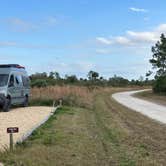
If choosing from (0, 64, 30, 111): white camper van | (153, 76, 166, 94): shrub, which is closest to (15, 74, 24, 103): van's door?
(0, 64, 30, 111): white camper van

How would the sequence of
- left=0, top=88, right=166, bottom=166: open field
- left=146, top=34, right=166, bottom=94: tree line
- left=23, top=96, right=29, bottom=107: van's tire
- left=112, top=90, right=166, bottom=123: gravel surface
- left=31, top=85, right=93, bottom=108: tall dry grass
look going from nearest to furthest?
1. left=0, top=88, right=166, bottom=166: open field
2. left=112, top=90, right=166, bottom=123: gravel surface
3. left=23, top=96, right=29, bottom=107: van's tire
4. left=31, top=85, right=93, bottom=108: tall dry grass
5. left=146, top=34, right=166, bottom=94: tree line

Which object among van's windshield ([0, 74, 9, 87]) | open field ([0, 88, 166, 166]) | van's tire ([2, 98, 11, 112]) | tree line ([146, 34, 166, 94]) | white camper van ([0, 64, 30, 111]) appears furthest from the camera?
tree line ([146, 34, 166, 94])

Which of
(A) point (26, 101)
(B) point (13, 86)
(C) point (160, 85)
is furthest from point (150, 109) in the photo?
(C) point (160, 85)

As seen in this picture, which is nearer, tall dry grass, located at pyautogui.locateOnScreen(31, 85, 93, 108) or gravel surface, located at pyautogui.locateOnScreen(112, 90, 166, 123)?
gravel surface, located at pyautogui.locateOnScreen(112, 90, 166, 123)

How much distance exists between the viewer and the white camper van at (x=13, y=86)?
2606cm

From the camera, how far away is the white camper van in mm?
26062

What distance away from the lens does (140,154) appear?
1214 centimetres

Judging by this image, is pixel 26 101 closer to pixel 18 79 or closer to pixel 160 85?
pixel 18 79

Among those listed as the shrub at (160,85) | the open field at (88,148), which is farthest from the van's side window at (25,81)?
the shrub at (160,85)

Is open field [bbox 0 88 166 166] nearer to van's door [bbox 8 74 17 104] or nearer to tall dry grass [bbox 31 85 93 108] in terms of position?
van's door [bbox 8 74 17 104]

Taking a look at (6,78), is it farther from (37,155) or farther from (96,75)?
(96,75)

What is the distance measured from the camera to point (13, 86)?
27.4 meters

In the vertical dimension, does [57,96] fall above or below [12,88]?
below

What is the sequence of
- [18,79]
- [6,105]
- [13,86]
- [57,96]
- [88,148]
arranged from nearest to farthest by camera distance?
[88,148] < [6,105] < [13,86] < [18,79] < [57,96]
